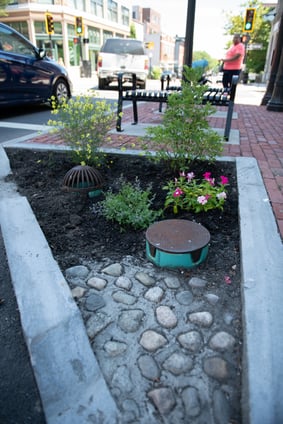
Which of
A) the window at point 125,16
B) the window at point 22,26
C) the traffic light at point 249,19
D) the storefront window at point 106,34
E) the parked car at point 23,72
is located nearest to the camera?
the parked car at point 23,72

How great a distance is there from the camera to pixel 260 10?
31.0 meters

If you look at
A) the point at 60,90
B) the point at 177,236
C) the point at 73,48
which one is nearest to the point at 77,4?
the point at 73,48

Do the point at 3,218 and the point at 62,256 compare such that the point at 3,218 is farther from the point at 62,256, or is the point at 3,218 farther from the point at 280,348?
the point at 280,348

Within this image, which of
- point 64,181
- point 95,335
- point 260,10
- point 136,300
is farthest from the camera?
point 260,10

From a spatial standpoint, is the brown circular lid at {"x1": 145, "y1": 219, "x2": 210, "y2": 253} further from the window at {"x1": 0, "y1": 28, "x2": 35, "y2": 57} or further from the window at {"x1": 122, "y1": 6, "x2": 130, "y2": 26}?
the window at {"x1": 122, "y1": 6, "x2": 130, "y2": 26}

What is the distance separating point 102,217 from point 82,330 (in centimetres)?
121

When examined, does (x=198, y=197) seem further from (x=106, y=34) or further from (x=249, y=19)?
(x=106, y=34)

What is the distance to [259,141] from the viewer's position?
500 cm

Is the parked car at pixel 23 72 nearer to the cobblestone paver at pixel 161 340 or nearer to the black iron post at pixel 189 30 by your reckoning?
the black iron post at pixel 189 30

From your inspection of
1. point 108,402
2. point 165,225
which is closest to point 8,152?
point 165,225

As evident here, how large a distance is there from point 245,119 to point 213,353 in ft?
22.0

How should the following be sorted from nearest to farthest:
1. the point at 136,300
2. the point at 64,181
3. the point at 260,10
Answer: the point at 136,300 < the point at 64,181 < the point at 260,10

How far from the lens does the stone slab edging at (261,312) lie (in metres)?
1.22

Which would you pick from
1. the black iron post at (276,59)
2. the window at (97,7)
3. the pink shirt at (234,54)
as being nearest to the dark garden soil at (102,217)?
the pink shirt at (234,54)
